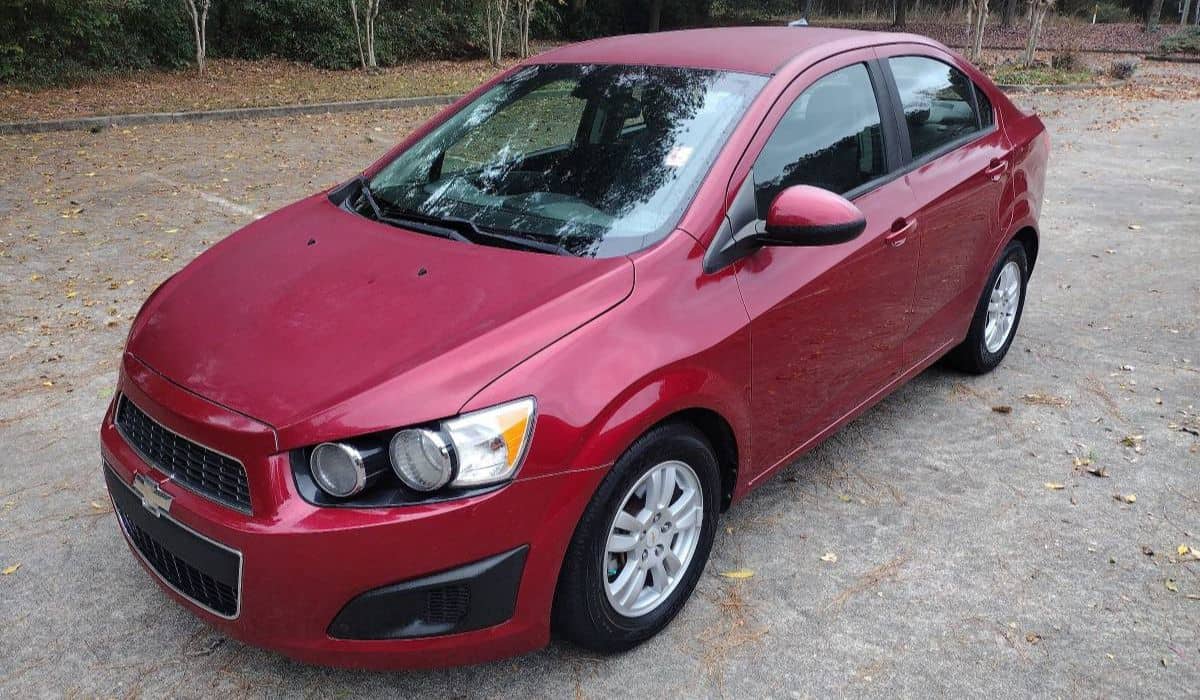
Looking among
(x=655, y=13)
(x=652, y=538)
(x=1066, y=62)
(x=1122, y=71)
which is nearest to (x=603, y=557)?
(x=652, y=538)

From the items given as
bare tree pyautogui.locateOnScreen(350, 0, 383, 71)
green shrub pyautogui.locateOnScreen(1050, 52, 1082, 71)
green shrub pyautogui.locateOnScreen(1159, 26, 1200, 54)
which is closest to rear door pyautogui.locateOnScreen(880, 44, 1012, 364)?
bare tree pyautogui.locateOnScreen(350, 0, 383, 71)

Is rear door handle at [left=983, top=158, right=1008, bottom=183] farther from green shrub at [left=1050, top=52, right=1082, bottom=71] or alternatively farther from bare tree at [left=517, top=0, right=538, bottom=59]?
bare tree at [left=517, top=0, right=538, bottom=59]

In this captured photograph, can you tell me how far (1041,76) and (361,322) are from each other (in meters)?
19.4

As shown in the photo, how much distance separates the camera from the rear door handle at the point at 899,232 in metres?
3.50

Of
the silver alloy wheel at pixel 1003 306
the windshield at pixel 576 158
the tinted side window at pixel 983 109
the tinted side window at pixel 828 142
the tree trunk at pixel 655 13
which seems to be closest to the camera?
the windshield at pixel 576 158

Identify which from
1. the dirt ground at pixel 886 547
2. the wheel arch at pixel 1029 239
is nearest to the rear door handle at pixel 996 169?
the wheel arch at pixel 1029 239

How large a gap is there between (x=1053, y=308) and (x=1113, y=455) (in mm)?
2010

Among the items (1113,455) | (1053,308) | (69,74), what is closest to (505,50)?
(69,74)

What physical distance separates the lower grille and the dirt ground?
1.08 ft

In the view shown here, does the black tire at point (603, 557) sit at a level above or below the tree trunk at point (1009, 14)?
below

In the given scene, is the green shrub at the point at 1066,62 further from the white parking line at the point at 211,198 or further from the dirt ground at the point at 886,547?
the white parking line at the point at 211,198

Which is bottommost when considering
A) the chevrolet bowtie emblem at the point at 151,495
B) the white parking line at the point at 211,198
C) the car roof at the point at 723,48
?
the white parking line at the point at 211,198

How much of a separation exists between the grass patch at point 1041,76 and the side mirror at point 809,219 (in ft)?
56.6

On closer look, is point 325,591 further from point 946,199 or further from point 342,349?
point 946,199
